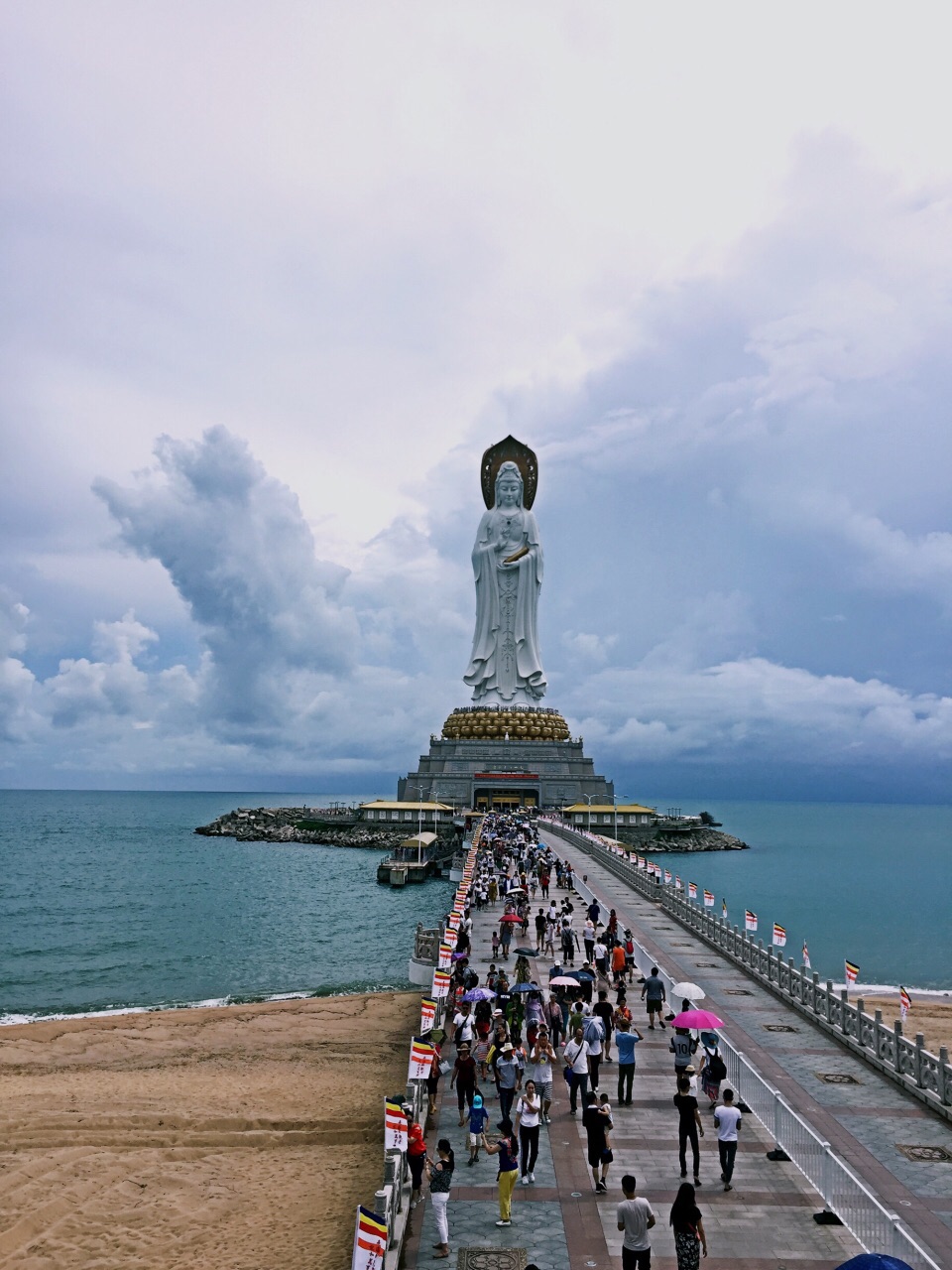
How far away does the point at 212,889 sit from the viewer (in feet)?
154

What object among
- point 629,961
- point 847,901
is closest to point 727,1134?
point 629,961

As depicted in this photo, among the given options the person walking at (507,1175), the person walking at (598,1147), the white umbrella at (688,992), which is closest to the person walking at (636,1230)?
the person walking at (507,1175)

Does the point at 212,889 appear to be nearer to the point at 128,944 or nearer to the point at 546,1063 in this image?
the point at 128,944

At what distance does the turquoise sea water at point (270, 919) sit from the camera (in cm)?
2802

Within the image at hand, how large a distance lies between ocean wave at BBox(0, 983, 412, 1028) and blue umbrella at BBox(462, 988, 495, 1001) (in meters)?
Answer: 9.88

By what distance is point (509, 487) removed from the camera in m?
72.5

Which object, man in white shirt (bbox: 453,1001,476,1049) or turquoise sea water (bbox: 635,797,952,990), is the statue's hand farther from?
man in white shirt (bbox: 453,1001,476,1049)

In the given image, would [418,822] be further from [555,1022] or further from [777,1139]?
[777,1139]

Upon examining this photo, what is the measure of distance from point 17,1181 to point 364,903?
28.2 meters

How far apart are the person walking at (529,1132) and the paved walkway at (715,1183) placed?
0.60 feet

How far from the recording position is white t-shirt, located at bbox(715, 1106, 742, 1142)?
975 centimetres

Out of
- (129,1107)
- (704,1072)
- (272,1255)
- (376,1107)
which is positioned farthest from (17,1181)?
(704,1072)

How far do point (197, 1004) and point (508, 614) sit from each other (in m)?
48.6

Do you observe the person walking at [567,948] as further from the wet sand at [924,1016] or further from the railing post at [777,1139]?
the railing post at [777,1139]
